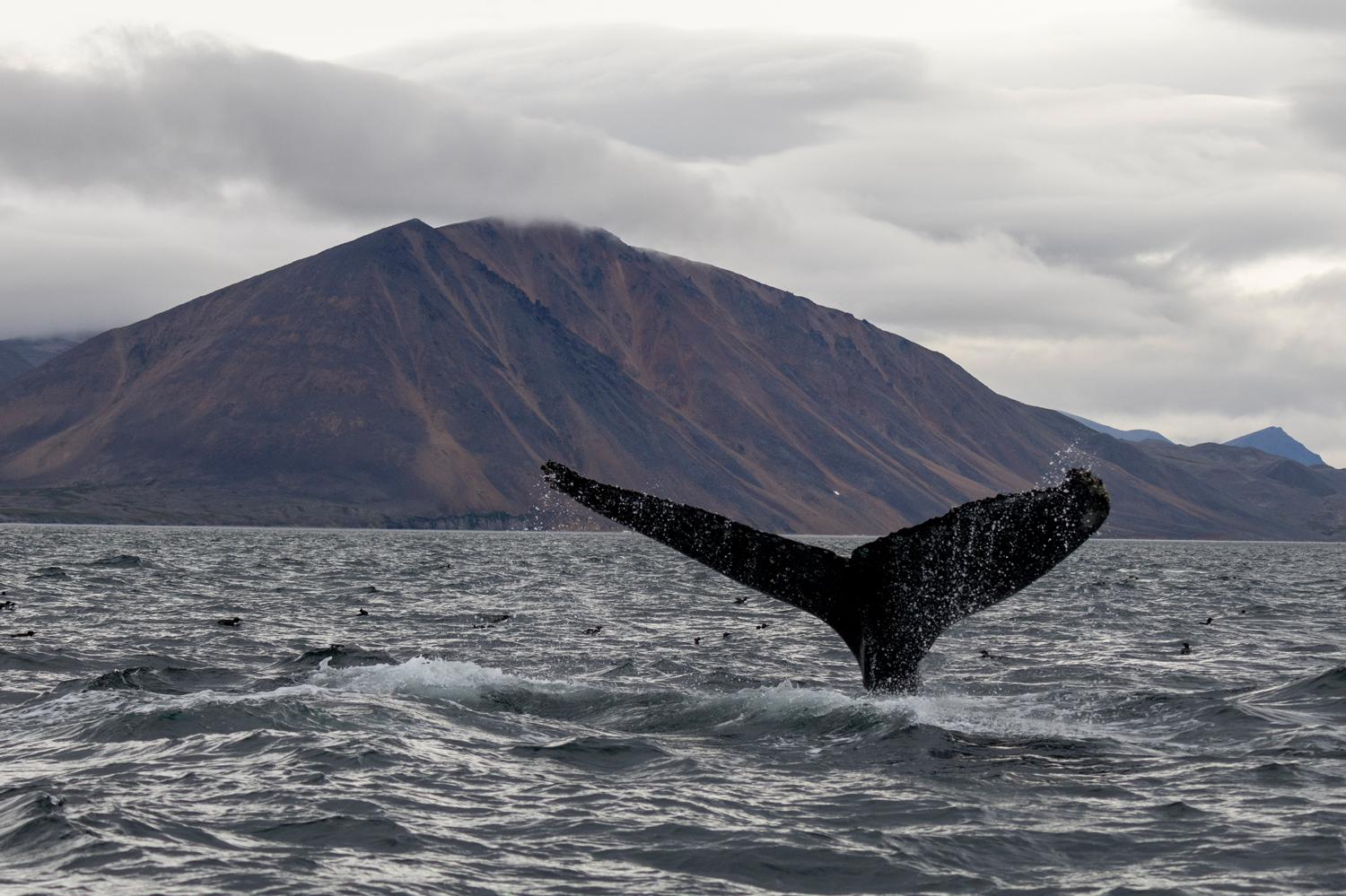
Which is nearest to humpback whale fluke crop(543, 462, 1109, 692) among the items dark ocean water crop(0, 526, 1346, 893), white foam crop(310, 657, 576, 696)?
dark ocean water crop(0, 526, 1346, 893)

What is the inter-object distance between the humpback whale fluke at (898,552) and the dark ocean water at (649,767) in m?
1.44

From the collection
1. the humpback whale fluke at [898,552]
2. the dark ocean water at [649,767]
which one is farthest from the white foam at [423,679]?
the humpback whale fluke at [898,552]

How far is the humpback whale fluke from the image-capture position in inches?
398

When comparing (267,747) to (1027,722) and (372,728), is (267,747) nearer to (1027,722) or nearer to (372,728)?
(372,728)

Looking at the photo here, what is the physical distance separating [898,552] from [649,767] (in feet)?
9.51

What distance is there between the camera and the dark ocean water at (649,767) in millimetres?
8859

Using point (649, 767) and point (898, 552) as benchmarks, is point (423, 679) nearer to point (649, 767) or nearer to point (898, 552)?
point (649, 767)

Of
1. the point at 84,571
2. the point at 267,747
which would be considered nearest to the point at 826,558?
the point at 267,747

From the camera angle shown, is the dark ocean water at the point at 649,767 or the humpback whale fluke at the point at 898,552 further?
the humpback whale fluke at the point at 898,552

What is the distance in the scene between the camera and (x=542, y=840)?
947cm

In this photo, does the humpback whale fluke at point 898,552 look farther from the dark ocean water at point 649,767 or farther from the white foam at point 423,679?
the white foam at point 423,679

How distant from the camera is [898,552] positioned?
35.6ft

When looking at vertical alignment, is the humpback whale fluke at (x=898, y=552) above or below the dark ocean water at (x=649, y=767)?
above

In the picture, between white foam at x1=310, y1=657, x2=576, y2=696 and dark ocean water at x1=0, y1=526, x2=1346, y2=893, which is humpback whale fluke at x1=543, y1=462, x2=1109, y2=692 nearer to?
dark ocean water at x1=0, y1=526, x2=1346, y2=893
